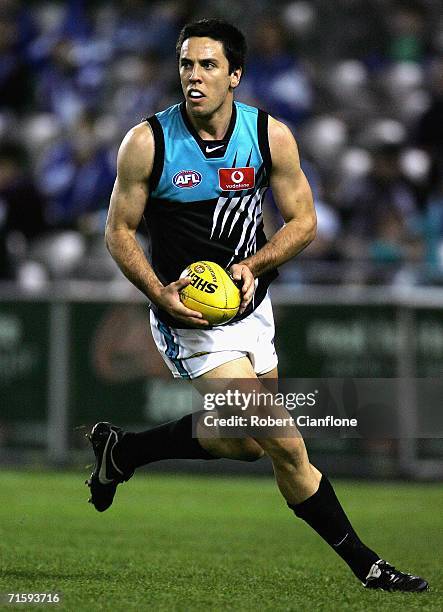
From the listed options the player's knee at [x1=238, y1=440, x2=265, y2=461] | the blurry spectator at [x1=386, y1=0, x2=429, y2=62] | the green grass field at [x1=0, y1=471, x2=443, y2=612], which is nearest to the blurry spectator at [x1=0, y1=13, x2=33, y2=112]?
the blurry spectator at [x1=386, y1=0, x2=429, y2=62]

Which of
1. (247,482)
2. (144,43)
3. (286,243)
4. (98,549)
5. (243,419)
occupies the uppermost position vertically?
(144,43)

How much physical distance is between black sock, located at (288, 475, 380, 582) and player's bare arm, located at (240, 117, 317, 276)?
1.19 metres

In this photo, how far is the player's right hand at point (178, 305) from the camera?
622 cm

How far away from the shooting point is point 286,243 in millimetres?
6496

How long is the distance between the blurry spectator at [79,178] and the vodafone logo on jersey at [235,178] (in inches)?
337

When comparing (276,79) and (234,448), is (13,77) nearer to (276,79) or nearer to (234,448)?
(276,79)

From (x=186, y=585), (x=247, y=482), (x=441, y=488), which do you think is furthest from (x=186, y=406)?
(x=186, y=585)

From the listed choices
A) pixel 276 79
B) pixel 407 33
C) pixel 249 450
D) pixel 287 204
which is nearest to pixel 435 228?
pixel 276 79

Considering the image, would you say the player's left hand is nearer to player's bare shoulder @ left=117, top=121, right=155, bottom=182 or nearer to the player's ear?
player's bare shoulder @ left=117, top=121, right=155, bottom=182

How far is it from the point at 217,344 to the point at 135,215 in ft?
2.51

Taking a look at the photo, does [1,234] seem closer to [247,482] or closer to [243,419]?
[247,482]

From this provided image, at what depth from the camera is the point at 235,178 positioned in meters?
6.48

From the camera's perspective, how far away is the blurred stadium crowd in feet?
45.4

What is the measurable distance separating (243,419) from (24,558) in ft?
5.84
